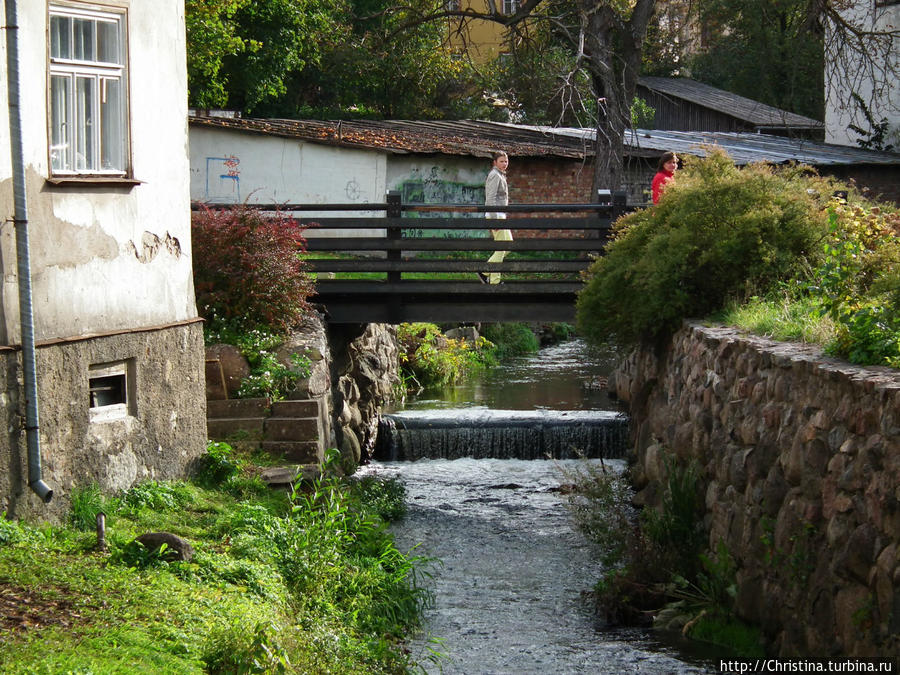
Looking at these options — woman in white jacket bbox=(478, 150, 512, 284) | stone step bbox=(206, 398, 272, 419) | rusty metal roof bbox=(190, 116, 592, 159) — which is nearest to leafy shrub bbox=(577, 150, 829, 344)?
woman in white jacket bbox=(478, 150, 512, 284)

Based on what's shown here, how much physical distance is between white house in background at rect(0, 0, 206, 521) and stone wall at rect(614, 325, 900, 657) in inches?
177

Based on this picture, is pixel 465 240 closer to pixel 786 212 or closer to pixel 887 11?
pixel 786 212

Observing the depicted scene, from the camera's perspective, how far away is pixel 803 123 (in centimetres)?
3194

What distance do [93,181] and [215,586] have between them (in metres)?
3.37

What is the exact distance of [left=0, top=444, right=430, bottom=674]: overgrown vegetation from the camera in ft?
19.0

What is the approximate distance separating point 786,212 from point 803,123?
2253 cm

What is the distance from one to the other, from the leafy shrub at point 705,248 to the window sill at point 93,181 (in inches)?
200

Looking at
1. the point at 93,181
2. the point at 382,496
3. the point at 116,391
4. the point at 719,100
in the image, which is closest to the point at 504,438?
the point at 382,496

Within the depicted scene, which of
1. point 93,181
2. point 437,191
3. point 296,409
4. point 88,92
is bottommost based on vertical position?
point 296,409

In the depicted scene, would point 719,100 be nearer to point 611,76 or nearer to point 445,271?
point 611,76

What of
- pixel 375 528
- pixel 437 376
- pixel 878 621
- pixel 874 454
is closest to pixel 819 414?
pixel 874 454

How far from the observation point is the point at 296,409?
1127cm

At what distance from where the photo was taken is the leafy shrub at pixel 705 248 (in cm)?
1084

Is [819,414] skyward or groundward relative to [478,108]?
groundward
